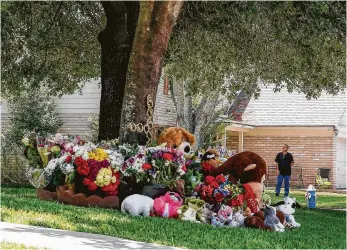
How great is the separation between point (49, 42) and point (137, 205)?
31.3ft

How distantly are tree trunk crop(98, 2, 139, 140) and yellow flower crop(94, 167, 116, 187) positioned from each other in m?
3.33

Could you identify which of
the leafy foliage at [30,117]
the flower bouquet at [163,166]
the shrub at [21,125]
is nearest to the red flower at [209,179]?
the flower bouquet at [163,166]

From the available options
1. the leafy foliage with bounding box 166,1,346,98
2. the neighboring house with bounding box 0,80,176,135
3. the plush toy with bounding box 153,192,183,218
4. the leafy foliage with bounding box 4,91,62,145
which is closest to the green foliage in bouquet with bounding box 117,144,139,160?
the plush toy with bounding box 153,192,183,218

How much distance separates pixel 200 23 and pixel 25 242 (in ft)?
38.1

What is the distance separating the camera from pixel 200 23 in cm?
1872

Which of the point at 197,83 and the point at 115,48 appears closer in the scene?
the point at 115,48

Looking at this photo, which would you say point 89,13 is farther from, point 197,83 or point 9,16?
point 197,83

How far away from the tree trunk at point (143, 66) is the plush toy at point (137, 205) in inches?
69.9

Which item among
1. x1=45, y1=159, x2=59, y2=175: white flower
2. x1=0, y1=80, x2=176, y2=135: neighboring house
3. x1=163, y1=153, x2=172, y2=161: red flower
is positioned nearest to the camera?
x1=163, y1=153, x2=172, y2=161: red flower

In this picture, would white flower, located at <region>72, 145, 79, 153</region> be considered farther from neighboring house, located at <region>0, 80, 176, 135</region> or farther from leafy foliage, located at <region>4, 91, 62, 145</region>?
neighboring house, located at <region>0, 80, 176, 135</region>

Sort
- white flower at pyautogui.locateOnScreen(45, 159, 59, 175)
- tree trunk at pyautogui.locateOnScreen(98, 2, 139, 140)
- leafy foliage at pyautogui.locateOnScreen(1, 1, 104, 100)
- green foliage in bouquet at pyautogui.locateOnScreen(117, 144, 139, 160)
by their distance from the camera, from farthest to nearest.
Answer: leafy foliage at pyautogui.locateOnScreen(1, 1, 104, 100), tree trunk at pyautogui.locateOnScreen(98, 2, 139, 140), white flower at pyautogui.locateOnScreen(45, 159, 59, 175), green foliage in bouquet at pyautogui.locateOnScreen(117, 144, 139, 160)

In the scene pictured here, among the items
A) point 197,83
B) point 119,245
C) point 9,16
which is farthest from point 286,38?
point 119,245

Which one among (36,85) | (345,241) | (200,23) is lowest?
(345,241)

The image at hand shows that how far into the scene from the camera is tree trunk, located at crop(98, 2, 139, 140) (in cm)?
1617
